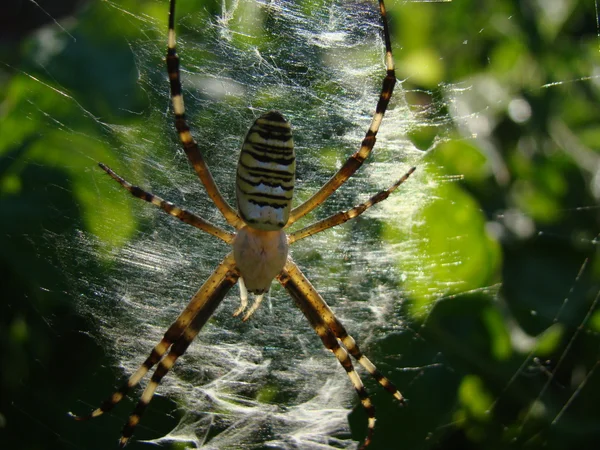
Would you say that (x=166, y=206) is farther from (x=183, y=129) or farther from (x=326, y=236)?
(x=326, y=236)

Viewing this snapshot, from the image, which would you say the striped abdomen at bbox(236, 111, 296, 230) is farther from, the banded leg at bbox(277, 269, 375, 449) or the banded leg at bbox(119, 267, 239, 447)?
the banded leg at bbox(277, 269, 375, 449)

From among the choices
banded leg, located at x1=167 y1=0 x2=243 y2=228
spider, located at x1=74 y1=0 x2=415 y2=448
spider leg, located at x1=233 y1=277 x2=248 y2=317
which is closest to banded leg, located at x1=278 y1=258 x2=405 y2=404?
spider, located at x1=74 y1=0 x2=415 y2=448

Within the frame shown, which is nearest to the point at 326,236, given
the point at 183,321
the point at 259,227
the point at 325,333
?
the point at 325,333

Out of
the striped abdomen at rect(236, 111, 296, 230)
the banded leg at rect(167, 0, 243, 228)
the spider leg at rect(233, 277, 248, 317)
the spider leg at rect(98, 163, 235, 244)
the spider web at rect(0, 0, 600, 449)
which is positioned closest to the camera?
the striped abdomen at rect(236, 111, 296, 230)

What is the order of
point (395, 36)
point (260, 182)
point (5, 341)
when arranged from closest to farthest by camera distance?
1. point (260, 182)
2. point (5, 341)
3. point (395, 36)

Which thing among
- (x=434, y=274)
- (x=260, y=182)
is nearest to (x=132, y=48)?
(x=260, y=182)

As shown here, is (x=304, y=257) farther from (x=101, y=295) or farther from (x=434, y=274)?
(x=101, y=295)

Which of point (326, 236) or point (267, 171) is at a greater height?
point (326, 236)
